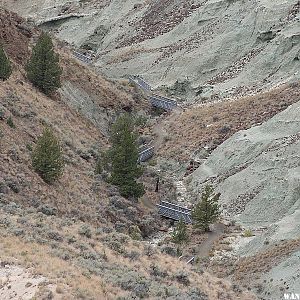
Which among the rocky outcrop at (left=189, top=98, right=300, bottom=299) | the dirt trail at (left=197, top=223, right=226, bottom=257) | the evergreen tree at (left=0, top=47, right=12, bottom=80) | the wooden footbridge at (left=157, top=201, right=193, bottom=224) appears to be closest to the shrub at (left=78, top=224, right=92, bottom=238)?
the rocky outcrop at (left=189, top=98, right=300, bottom=299)

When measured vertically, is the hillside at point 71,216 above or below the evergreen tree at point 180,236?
above

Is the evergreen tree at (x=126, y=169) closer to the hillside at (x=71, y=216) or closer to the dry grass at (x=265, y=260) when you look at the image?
the hillside at (x=71, y=216)

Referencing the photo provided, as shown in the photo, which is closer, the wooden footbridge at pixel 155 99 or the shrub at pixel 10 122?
Answer: the shrub at pixel 10 122

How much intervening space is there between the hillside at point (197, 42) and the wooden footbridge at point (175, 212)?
1920 cm

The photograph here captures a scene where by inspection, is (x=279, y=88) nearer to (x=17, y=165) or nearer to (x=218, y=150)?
(x=218, y=150)

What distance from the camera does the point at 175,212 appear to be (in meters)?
37.5

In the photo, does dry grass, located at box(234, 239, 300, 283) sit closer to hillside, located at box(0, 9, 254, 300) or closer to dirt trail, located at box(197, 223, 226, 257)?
hillside, located at box(0, 9, 254, 300)

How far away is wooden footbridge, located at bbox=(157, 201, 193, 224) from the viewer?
37103 millimetres

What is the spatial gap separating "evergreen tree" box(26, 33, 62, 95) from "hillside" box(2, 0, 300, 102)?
16737 mm

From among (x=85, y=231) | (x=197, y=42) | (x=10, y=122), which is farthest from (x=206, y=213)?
(x=197, y=42)

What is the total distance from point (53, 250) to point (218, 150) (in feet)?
82.6

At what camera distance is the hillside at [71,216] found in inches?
725

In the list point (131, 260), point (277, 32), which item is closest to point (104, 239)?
point (131, 260)

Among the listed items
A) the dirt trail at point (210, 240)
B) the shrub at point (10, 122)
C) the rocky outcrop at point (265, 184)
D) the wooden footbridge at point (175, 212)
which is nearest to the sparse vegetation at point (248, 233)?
the rocky outcrop at point (265, 184)
